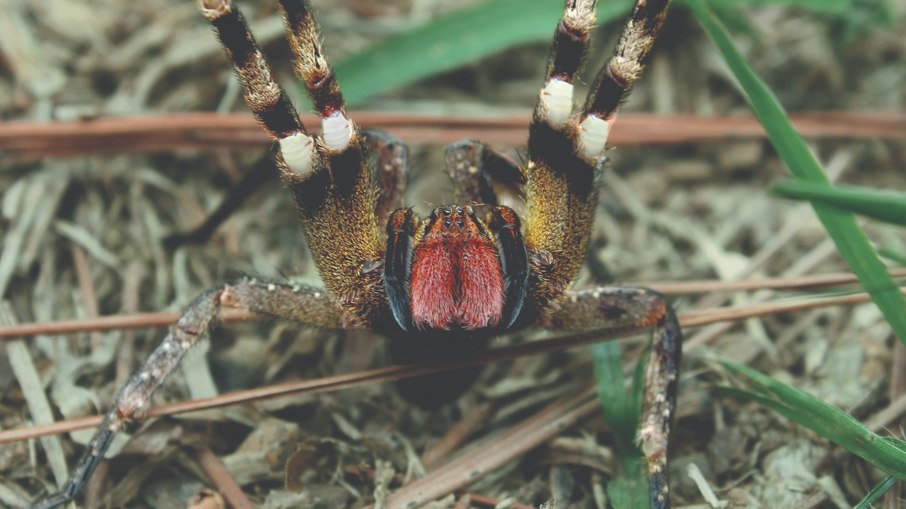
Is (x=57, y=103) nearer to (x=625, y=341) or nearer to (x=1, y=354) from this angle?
(x=1, y=354)

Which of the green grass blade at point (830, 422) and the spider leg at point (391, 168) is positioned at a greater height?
the spider leg at point (391, 168)

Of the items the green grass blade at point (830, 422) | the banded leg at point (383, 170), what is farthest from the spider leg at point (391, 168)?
the green grass blade at point (830, 422)

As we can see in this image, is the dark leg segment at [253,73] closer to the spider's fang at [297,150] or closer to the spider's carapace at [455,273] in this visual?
the spider's fang at [297,150]

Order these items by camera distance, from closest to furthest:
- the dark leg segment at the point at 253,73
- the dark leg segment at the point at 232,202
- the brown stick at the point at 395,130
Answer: the dark leg segment at the point at 253,73 < the dark leg segment at the point at 232,202 < the brown stick at the point at 395,130

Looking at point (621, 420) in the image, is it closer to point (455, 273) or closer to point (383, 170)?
point (455, 273)

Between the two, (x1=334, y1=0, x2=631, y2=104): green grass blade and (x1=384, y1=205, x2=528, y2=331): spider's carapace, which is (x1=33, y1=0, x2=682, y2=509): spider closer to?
(x1=384, y1=205, x2=528, y2=331): spider's carapace

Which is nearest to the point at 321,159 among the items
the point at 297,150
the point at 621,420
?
the point at 297,150

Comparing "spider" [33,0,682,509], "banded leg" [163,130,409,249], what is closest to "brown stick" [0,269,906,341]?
"spider" [33,0,682,509]
